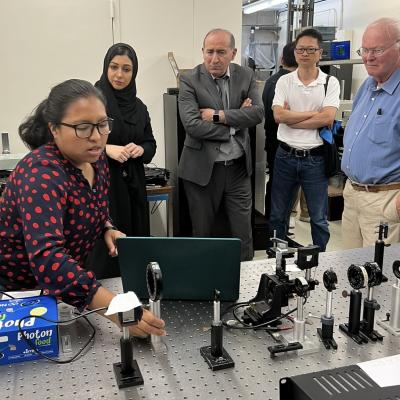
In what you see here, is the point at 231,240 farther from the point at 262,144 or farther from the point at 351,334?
the point at 262,144

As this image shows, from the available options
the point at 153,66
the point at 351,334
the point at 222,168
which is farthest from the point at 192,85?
the point at 351,334

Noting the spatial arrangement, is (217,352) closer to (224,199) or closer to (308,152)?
(224,199)

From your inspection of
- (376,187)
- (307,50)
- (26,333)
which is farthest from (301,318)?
(307,50)

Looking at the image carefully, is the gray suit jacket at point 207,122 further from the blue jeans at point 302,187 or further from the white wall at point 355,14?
the white wall at point 355,14

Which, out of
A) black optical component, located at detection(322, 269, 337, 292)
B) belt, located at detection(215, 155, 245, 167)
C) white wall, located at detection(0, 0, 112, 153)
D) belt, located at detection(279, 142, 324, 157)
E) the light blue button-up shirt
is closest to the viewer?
black optical component, located at detection(322, 269, 337, 292)

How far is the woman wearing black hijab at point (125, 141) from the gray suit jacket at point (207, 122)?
0.24 m

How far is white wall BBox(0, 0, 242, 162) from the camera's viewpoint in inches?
123

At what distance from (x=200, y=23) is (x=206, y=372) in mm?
3064

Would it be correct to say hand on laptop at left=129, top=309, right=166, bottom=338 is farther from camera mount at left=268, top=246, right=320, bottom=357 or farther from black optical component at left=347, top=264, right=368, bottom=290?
black optical component at left=347, top=264, right=368, bottom=290

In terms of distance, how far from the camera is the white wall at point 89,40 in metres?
3.13

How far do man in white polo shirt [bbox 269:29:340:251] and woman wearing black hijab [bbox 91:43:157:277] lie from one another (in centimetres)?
84

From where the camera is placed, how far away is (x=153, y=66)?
350cm

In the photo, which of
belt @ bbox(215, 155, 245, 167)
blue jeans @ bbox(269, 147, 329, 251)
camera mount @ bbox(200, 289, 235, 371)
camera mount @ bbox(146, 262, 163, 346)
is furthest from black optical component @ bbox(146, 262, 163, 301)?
blue jeans @ bbox(269, 147, 329, 251)

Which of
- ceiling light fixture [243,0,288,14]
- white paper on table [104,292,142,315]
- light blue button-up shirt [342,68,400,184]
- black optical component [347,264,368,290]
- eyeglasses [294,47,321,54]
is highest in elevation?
ceiling light fixture [243,0,288,14]
